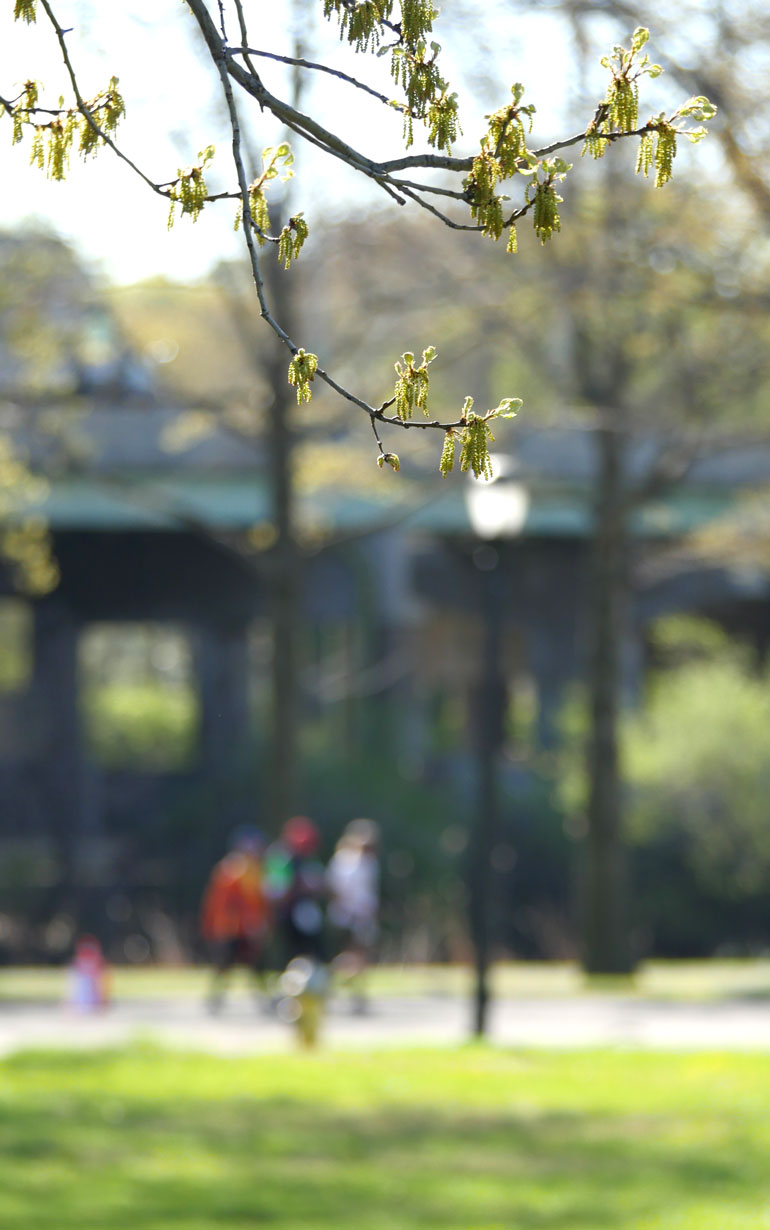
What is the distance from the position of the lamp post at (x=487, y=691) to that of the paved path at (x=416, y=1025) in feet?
2.20

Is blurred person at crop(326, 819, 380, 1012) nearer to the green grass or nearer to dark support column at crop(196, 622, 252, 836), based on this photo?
the green grass

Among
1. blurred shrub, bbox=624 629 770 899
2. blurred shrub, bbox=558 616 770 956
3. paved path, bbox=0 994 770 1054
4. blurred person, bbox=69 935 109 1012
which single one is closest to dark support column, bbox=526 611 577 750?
blurred shrub, bbox=558 616 770 956

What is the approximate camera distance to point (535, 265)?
1875 centimetres

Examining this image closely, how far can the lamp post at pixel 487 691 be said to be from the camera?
13.7 meters

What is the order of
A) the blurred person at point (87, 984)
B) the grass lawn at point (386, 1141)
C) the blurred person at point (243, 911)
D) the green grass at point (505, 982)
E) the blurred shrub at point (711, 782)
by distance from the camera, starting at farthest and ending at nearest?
the blurred shrub at point (711, 782), the green grass at point (505, 982), the blurred person at point (243, 911), the blurred person at point (87, 984), the grass lawn at point (386, 1141)

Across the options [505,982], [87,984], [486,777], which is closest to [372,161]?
[486,777]

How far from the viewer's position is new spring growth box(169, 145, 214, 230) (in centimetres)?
318

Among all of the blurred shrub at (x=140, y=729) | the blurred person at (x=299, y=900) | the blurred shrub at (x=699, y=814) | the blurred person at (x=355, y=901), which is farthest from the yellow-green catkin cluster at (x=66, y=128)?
the blurred shrub at (x=140, y=729)

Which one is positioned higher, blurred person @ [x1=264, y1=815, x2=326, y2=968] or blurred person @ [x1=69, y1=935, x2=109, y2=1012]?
blurred person @ [x1=264, y1=815, x2=326, y2=968]

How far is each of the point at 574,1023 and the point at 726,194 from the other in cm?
652

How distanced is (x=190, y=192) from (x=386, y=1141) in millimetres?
6934

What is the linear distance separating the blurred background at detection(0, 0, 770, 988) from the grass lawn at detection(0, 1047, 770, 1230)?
2.66m

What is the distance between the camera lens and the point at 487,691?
47.5ft

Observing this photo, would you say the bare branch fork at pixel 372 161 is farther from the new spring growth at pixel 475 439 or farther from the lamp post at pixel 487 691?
the lamp post at pixel 487 691
